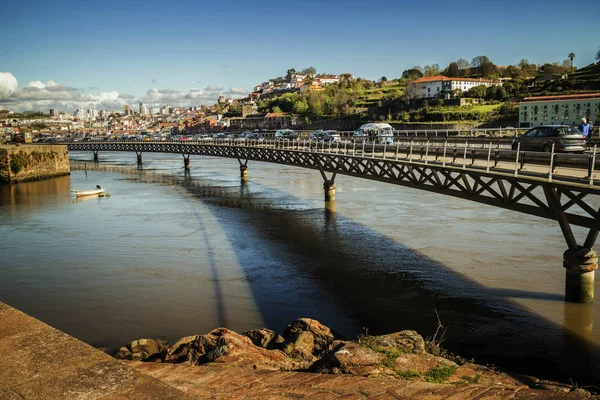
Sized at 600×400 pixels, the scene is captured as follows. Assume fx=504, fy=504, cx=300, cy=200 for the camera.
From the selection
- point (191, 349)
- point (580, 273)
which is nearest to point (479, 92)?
point (580, 273)

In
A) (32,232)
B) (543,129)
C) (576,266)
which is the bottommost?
(32,232)

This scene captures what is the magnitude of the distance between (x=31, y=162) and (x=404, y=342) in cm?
5046

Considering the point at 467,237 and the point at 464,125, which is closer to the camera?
the point at 467,237

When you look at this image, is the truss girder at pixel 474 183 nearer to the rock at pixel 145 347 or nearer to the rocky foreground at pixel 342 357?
the rocky foreground at pixel 342 357

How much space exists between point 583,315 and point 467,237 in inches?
347

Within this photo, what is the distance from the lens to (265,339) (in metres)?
9.92

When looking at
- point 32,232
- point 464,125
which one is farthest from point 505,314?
point 464,125

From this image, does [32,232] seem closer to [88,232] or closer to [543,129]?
[88,232]

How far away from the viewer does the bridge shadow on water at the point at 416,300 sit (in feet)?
32.8

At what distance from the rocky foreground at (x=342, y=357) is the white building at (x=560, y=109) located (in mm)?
69283

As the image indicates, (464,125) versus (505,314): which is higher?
(464,125)

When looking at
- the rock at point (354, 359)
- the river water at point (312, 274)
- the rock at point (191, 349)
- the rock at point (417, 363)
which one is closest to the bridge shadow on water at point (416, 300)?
the river water at point (312, 274)

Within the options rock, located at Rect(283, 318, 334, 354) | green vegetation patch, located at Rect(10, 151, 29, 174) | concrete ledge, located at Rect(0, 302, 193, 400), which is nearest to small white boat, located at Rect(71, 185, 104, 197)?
green vegetation patch, located at Rect(10, 151, 29, 174)

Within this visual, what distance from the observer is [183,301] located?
545 inches
